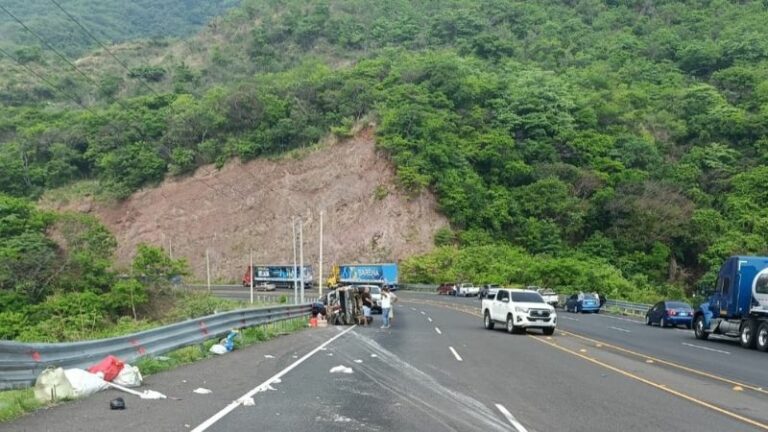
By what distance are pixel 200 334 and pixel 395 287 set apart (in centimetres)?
5634

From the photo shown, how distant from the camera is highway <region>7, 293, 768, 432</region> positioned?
9.52 metres

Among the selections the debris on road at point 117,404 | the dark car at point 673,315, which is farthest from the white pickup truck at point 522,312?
the debris on road at point 117,404

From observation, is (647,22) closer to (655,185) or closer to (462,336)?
(655,185)

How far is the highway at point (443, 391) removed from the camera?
9.52m

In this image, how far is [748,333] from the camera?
25125mm

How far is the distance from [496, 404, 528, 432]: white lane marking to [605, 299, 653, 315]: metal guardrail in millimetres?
38741

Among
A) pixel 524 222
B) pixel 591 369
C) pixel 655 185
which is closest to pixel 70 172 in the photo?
pixel 524 222

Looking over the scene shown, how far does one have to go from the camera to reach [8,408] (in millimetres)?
9305

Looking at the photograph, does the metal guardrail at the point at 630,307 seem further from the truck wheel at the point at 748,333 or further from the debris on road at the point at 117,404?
the debris on road at the point at 117,404

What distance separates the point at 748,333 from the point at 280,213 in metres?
66.9

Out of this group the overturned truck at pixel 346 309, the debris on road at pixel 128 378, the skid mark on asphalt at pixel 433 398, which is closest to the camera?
the skid mark on asphalt at pixel 433 398

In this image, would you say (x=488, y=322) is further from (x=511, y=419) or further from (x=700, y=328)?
(x=511, y=419)

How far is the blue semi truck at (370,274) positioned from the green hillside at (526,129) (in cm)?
545

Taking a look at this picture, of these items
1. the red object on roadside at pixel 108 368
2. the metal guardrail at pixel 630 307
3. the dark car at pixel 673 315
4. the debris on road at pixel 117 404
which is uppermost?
the red object on roadside at pixel 108 368
